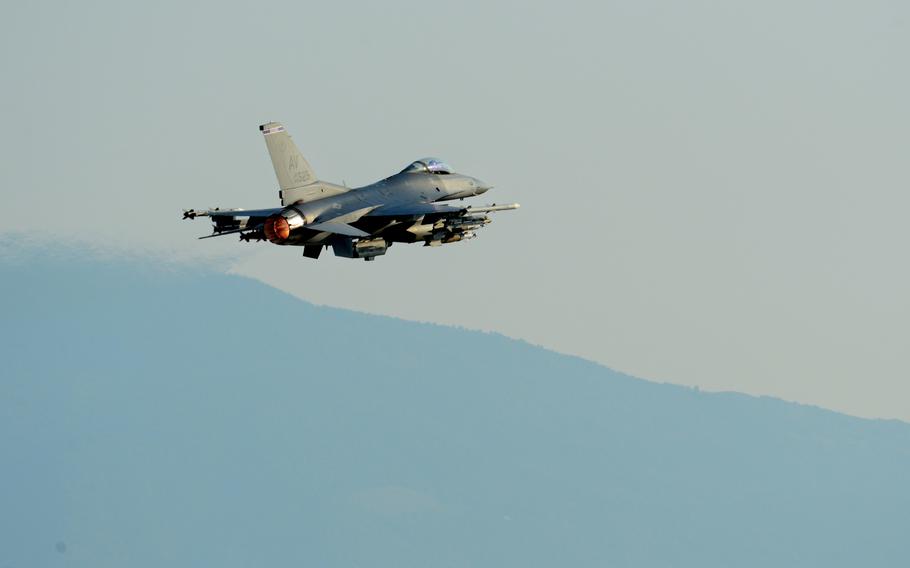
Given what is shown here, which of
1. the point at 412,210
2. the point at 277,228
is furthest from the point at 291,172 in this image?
the point at 412,210

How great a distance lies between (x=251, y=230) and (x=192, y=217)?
2.59m

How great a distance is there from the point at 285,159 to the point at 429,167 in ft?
27.5


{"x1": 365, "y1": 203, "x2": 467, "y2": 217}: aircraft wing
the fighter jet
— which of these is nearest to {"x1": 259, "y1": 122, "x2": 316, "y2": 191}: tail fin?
the fighter jet

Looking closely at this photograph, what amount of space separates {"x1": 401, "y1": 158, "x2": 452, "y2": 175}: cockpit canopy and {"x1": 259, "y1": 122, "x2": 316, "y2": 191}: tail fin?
21.3ft

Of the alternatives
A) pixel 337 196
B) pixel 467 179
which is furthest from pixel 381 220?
pixel 467 179

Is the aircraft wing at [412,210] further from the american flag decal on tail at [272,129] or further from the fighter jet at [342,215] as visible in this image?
the american flag decal on tail at [272,129]

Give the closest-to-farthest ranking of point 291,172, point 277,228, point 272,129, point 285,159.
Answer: point 277,228 < point 291,172 < point 285,159 < point 272,129

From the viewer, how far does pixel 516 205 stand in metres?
80.4

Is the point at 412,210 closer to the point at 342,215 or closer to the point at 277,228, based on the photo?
the point at 342,215

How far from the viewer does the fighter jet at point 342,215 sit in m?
75.9

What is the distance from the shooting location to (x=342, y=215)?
77000 millimetres

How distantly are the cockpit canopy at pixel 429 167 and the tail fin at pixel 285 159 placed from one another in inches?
255

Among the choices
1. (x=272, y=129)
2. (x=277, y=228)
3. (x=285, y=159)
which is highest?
(x=272, y=129)

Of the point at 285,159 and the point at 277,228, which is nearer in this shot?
the point at 277,228
